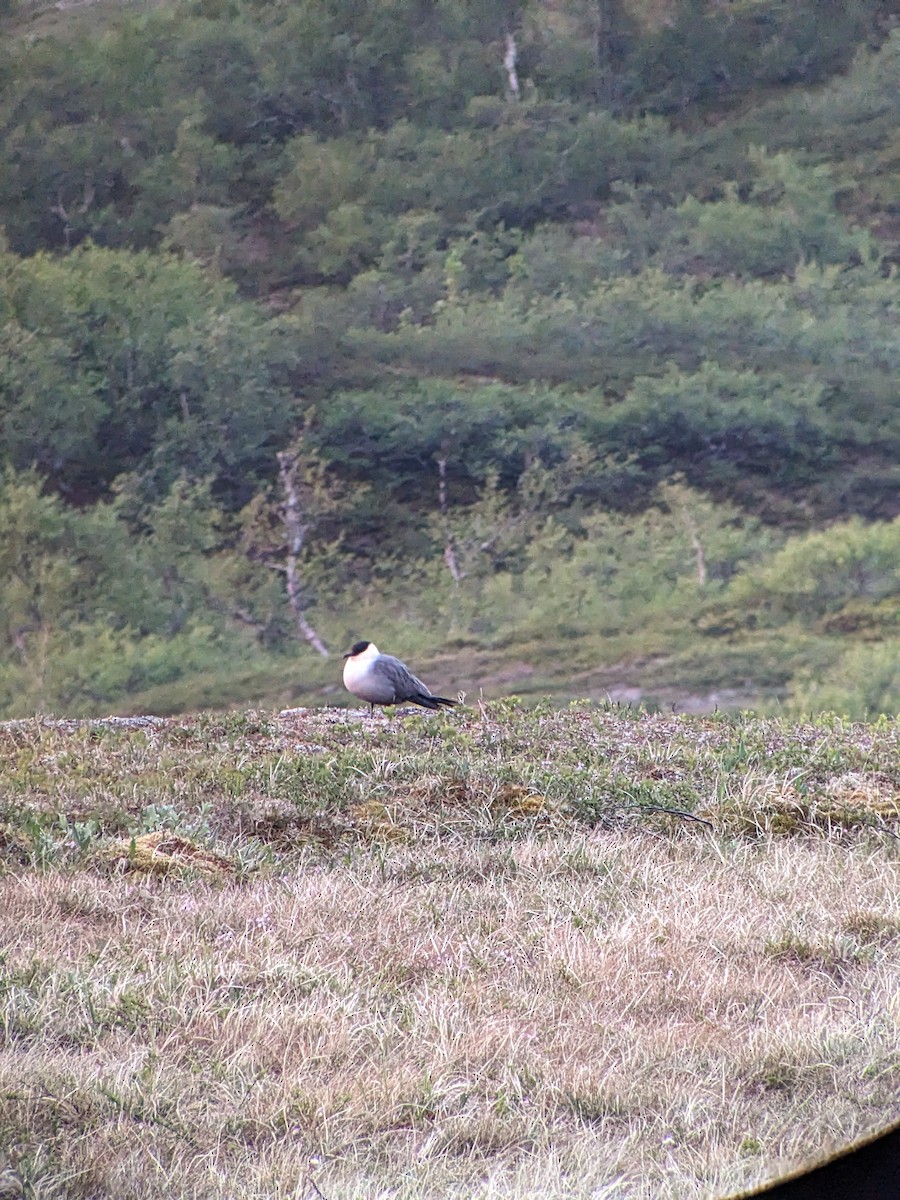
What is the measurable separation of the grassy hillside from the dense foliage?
31.8ft

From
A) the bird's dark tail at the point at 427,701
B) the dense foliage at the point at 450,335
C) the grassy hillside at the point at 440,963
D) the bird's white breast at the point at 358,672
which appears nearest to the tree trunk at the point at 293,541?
the dense foliage at the point at 450,335

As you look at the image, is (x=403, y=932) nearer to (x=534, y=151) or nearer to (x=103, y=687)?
(x=103, y=687)

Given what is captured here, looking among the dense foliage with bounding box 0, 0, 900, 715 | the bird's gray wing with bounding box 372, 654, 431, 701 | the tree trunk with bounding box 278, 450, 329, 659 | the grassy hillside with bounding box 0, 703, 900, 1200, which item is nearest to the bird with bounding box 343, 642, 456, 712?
the bird's gray wing with bounding box 372, 654, 431, 701

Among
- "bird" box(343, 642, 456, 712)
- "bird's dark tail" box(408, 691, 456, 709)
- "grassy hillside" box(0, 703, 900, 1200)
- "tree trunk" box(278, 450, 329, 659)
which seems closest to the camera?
"grassy hillside" box(0, 703, 900, 1200)

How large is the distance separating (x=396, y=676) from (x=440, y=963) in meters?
4.68

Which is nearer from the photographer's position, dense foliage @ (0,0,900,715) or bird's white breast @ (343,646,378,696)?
bird's white breast @ (343,646,378,696)

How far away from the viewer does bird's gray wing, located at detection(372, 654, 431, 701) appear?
340 inches

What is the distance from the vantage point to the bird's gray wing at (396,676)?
340 inches

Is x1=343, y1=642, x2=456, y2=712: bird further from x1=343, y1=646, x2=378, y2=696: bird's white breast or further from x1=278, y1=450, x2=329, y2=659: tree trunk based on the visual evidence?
x1=278, y1=450, x2=329, y2=659: tree trunk

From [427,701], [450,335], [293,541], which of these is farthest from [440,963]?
[450,335]

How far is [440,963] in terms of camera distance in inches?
160

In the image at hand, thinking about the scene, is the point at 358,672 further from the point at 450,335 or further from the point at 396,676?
the point at 450,335

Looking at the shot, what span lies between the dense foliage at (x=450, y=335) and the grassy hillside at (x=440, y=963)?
9707mm

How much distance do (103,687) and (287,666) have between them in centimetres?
241
